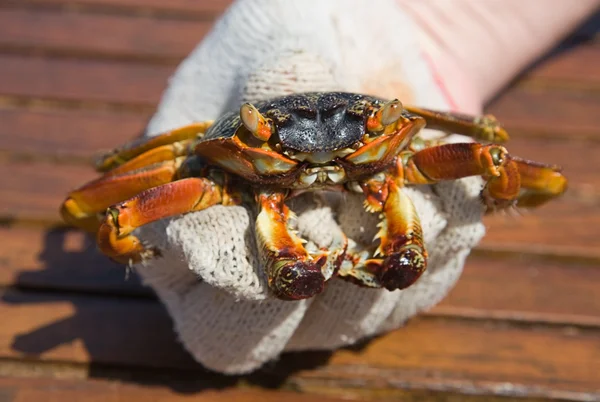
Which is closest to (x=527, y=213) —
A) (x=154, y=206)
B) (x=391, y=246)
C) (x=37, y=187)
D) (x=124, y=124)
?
(x=391, y=246)

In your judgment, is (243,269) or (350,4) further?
(350,4)

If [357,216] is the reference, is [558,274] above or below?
below

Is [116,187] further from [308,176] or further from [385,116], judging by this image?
[385,116]

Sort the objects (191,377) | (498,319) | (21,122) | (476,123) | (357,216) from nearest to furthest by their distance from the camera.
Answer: (357,216) < (476,123) < (191,377) < (498,319) < (21,122)

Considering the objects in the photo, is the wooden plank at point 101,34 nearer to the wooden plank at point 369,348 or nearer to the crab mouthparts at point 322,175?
the wooden plank at point 369,348

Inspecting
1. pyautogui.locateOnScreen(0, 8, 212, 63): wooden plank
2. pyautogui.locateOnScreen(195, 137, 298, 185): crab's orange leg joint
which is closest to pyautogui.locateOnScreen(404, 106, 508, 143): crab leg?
pyautogui.locateOnScreen(195, 137, 298, 185): crab's orange leg joint

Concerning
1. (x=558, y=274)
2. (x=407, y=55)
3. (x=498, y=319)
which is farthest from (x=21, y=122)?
(x=558, y=274)

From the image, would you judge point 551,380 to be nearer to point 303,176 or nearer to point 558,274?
point 558,274
